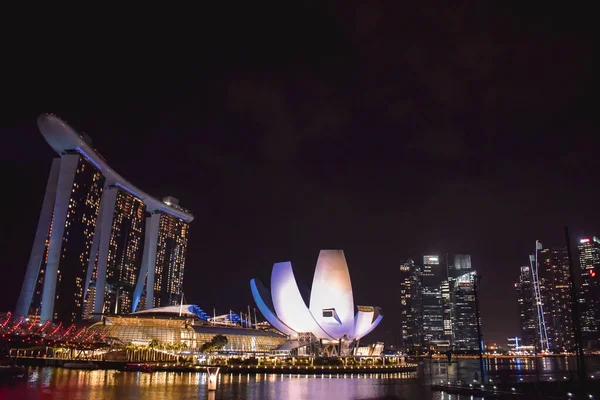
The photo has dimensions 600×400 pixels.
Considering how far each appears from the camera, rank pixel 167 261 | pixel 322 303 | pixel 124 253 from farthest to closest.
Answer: pixel 167 261
pixel 124 253
pixel 322 303

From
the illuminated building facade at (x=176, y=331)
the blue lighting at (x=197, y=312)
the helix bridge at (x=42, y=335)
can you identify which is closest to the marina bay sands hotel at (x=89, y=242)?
the helix bridge at (x=42, y=335)

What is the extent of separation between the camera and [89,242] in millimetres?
67125

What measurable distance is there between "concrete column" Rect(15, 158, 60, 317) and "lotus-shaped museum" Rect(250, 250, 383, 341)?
88.3 feet

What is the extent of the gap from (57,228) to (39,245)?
2781mm

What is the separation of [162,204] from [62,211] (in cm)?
3736

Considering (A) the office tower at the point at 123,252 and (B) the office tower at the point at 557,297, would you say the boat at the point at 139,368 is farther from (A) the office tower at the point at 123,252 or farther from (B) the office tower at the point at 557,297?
(B) the office tower at the point at 557,297

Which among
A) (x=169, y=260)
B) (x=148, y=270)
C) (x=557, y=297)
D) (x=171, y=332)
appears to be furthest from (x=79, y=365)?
(x=557, y=297)

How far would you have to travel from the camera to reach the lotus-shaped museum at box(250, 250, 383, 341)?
161 feet

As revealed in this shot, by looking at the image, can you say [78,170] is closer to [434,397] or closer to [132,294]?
[132,294]

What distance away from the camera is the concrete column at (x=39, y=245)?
57.9 meters

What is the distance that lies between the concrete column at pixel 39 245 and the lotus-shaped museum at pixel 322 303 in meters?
26.9

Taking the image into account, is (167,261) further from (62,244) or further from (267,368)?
(267,368)

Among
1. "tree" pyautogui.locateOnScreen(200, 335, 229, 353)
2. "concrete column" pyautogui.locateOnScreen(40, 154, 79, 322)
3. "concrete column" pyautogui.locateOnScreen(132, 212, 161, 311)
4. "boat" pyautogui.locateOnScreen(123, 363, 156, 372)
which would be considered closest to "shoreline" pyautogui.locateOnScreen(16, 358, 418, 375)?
"boat" pyautogui.locateOnScreen(123, 363, 156, 372)

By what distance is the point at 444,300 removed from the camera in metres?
162
